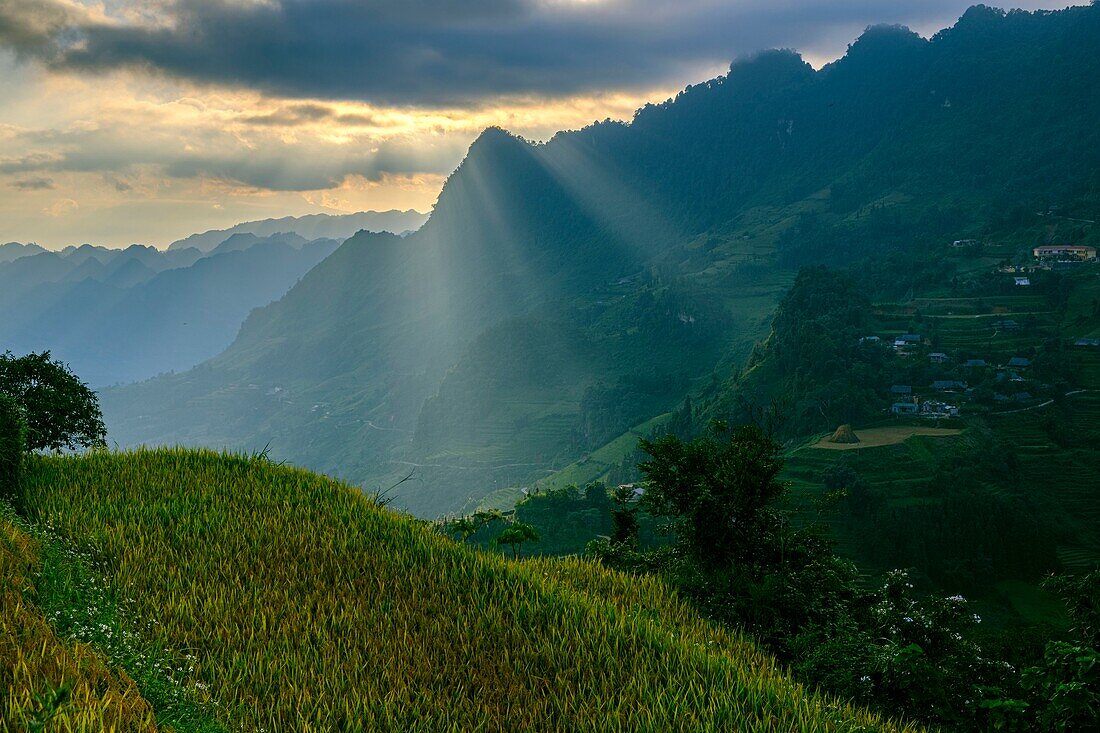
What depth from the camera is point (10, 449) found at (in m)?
13.0

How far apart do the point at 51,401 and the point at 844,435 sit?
157418mm

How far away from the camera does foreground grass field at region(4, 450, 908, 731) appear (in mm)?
7414

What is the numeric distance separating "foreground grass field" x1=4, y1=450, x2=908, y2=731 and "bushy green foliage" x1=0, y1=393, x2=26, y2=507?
14.0 inches

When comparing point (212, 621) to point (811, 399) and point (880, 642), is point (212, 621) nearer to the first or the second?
point (880, 642)

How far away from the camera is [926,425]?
15650 centimetres

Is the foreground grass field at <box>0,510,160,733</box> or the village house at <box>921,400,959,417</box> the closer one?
the foreground grass field at <box>0,510,160,733</box>

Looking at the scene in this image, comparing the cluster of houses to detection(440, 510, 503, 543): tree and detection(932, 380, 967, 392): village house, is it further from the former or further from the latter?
detection(440, 510, 503, 543): tree

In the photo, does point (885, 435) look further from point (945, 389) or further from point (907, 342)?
point (907, 342)

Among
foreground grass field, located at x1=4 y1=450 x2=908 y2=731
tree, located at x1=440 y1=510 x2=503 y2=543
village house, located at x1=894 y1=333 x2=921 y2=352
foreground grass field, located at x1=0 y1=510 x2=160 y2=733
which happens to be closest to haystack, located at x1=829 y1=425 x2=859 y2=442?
village house, located at x1=894 y1=333 x2=921 y2=352

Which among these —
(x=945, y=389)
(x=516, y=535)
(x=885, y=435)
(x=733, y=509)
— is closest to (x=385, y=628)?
(x=516, y=535)

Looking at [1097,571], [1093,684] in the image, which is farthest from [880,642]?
[1097,571]

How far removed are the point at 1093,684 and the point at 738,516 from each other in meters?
8.07

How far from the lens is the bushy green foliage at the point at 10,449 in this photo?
41.7 feet

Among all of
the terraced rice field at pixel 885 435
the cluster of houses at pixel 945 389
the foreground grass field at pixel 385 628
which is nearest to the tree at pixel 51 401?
the foreground grass field at pixel 385 628
